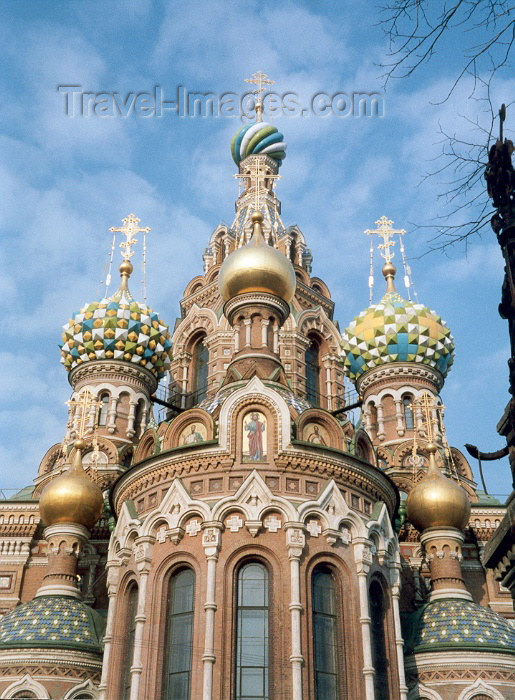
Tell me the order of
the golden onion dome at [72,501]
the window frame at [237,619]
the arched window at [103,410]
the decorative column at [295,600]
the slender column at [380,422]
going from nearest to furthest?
the decorative column at [295,600], the window frame at [237,619], the golden onion dome at [72,501], the arched window at [103,410], the slender column at [380,422]

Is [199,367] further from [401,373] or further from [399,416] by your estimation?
[399,416]

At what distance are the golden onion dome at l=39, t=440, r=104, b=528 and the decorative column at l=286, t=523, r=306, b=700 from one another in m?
5.64

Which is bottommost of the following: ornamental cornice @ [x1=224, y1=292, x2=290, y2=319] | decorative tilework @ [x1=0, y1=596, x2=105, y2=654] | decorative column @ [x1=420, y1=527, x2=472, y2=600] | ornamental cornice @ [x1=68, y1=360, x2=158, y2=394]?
decorative tilework @ [x1=0, y1=596, x2=105, y2=654]

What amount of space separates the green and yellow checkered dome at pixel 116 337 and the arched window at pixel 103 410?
3.52 feet

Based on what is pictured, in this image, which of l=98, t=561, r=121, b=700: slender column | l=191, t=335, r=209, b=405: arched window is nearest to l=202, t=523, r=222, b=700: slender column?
l=98, t=561, r=121, b=700: slender column

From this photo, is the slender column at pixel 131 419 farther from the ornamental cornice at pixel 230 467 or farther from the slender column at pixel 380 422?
the ornamental cornice at pixel 230 467

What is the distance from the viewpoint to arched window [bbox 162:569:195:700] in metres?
12.0

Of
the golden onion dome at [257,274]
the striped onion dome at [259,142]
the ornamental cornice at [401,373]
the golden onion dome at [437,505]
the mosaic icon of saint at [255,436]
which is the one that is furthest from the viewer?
the striped onion dome at [259,142]

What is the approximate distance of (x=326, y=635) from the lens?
12.4 m

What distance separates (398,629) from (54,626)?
19.5 ft

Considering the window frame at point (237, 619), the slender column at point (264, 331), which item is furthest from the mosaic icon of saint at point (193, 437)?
the slender column at point (264, 331)

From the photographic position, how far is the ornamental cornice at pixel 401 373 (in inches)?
904

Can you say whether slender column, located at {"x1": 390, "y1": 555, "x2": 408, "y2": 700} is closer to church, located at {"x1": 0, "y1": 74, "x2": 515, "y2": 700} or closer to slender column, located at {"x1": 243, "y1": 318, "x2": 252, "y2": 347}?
church, located at {"x1": 0, "y1": 74, "x2": 515, "y2": 700}

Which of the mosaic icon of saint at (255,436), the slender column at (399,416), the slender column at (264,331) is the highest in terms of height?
the slender column at (399,416)
